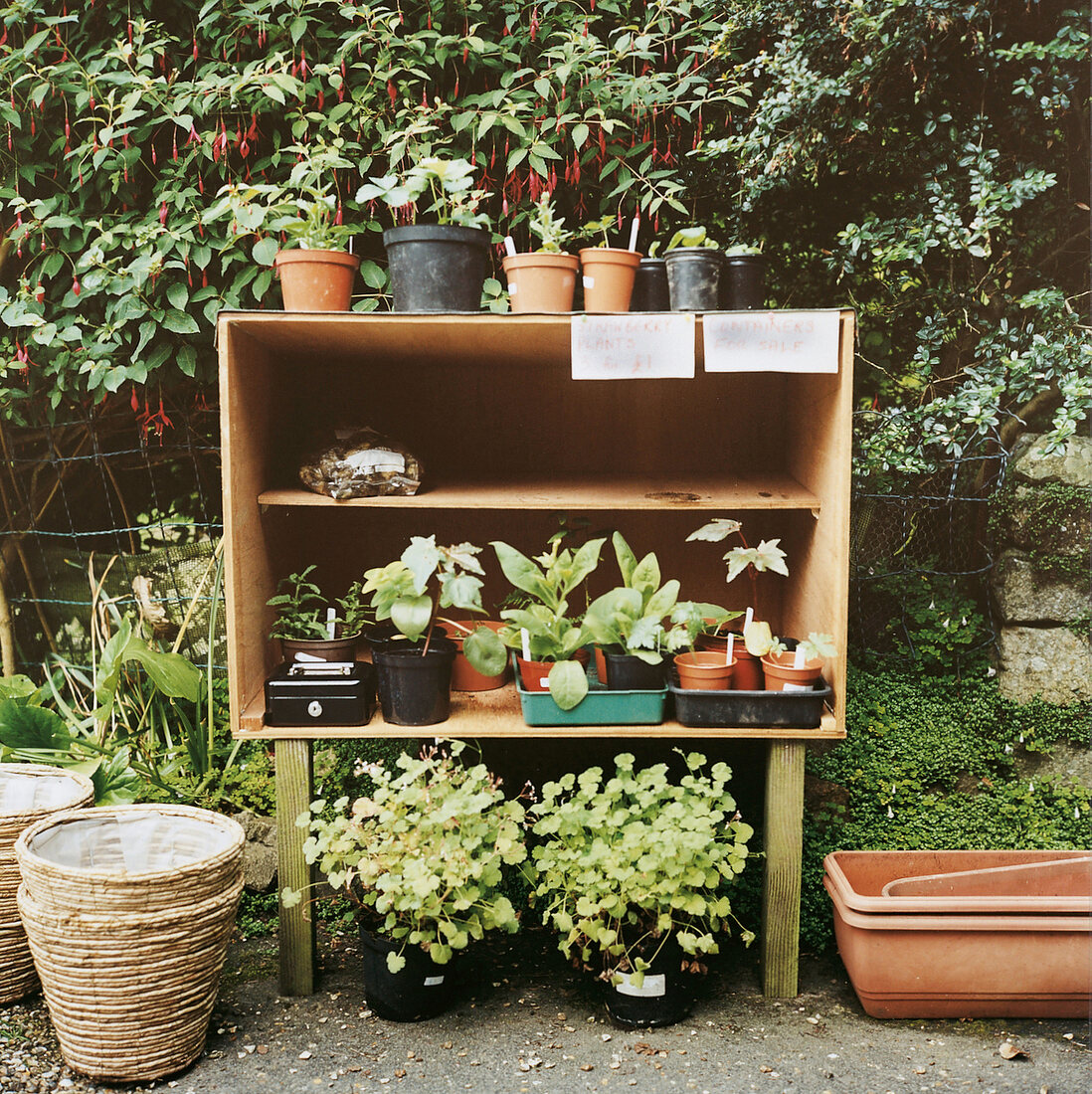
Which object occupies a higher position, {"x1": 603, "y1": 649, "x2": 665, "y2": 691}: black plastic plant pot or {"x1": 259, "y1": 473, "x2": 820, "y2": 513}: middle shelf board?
{"x1": 259, "y1": 473, "x2": 820, "y2": 513}: middle shelf board

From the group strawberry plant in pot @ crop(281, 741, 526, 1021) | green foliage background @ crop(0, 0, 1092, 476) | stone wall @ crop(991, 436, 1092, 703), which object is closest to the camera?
strawberry plant in pot @ crop(281, 741, 526, 1021)

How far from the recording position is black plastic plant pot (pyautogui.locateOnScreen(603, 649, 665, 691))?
228 cm

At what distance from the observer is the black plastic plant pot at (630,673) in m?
2.28

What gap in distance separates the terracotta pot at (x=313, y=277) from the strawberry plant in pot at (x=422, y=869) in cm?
120

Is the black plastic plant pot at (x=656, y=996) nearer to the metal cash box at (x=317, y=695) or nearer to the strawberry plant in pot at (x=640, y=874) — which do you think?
the strawberry plant in pot at (x=640, y=874)

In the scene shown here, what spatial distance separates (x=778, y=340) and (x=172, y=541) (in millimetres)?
2511

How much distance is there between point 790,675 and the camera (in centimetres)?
228

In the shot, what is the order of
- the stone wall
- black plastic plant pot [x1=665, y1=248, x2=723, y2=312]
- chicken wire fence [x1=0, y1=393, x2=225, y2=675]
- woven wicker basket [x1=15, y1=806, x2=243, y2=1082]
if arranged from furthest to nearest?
1. chicken wire fence [x1=0, y1=393, x2=225, y2=675]
2. the stone wall
3. black plastic plant pot [x1=665, y1=248, x2=723, y2=312]
4. woven wicker basket [x1=15, y1=806, x2=243, y2=1082]

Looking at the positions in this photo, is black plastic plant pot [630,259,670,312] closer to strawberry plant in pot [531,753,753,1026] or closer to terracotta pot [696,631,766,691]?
terracotta pot [696,631,766,691]

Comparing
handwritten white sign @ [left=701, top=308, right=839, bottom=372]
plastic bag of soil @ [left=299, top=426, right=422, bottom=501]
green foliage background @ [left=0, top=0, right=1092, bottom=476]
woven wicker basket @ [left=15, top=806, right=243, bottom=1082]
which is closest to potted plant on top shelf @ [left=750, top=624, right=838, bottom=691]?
handwritten white sign @ [left=701, top=308, right=839, bottom=372]

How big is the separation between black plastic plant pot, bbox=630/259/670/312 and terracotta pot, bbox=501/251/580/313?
234 millimetres

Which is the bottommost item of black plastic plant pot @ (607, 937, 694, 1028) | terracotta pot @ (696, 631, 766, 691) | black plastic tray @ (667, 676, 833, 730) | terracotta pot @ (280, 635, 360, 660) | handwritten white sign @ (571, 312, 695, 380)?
black plastic plant pot @ (607, 937, 694, 1028)

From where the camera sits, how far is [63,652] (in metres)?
3.56

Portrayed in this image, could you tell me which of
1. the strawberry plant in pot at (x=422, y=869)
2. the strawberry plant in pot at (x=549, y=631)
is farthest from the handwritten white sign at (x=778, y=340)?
the strawberry plant in pot at (x=422, y=869)
